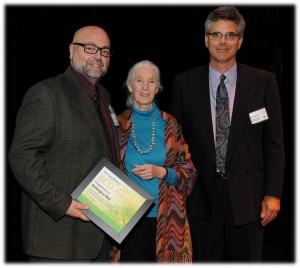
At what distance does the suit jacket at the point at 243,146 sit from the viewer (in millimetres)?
2791

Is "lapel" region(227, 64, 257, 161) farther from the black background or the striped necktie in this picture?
the black background

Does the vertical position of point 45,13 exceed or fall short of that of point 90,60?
it exceeds it

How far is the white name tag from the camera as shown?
2.80 metres

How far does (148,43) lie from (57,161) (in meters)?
3.77

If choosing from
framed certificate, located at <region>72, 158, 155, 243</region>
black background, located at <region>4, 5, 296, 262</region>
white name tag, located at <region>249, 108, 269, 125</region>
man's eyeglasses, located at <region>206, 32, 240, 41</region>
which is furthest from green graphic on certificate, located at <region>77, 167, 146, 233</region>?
black background, located at <region>4, 5, 296, 262</region>

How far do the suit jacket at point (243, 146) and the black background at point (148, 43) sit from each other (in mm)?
2574

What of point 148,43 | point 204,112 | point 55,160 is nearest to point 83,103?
point 55,160

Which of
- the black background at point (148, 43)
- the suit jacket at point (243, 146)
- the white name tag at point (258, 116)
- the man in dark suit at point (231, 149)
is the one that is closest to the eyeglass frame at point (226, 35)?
the man in dark suit at point (231, 149)

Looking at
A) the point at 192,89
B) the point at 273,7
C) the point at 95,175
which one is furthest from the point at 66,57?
the point at 95,175

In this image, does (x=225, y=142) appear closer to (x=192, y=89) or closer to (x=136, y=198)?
(x=192, y=89)

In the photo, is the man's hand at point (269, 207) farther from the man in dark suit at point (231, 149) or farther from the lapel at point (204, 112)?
the lapel at point (204, 112)

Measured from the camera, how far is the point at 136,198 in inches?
92.2

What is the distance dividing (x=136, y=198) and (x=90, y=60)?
2.53 feet

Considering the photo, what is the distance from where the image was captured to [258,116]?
2.81 m
